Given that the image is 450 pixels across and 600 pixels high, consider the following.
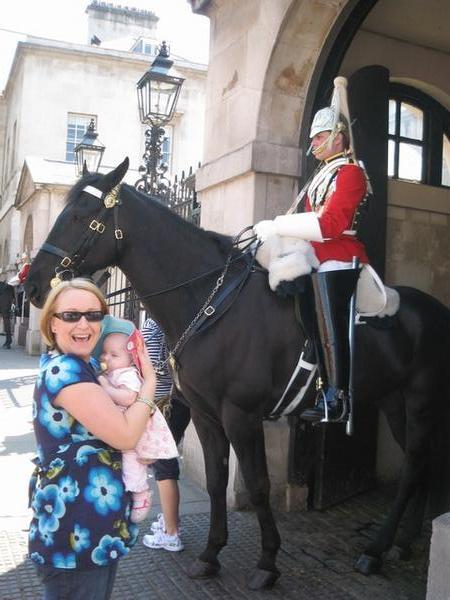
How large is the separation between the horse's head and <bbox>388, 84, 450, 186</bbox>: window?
3.79m

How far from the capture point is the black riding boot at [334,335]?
3914 millimetres

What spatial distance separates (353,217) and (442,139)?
144 inches

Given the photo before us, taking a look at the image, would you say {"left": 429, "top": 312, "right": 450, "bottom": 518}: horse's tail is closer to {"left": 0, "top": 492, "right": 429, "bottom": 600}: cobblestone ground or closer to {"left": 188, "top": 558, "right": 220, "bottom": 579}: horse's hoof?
{"left": 0, "top": 492, "right": 429, "bottom": 600}: cobblestone ground

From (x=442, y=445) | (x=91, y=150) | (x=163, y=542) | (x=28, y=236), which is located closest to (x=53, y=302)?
(x=163, y=542)

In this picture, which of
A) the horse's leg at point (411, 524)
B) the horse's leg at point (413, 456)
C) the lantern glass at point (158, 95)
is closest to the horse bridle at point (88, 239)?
the horse's leg at point (413, 456)

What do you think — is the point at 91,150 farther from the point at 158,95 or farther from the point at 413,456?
the point at 413,456

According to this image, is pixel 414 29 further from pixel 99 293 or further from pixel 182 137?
pixel 182 137

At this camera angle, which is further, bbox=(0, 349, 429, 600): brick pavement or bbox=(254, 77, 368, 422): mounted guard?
bbox=(0, 349, 429, 600): brick pavement

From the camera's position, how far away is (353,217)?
13.0 feet

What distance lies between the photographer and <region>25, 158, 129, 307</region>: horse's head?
382 cm

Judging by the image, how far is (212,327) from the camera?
3959 millimetres

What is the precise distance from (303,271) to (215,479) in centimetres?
154

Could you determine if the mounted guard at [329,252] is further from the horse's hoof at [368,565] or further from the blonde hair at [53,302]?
the blonde hair at [53,302]

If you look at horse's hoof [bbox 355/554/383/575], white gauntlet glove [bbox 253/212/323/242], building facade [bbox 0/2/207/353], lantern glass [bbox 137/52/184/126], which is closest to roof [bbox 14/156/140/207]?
building facade [bbox 0/2/207/353]
